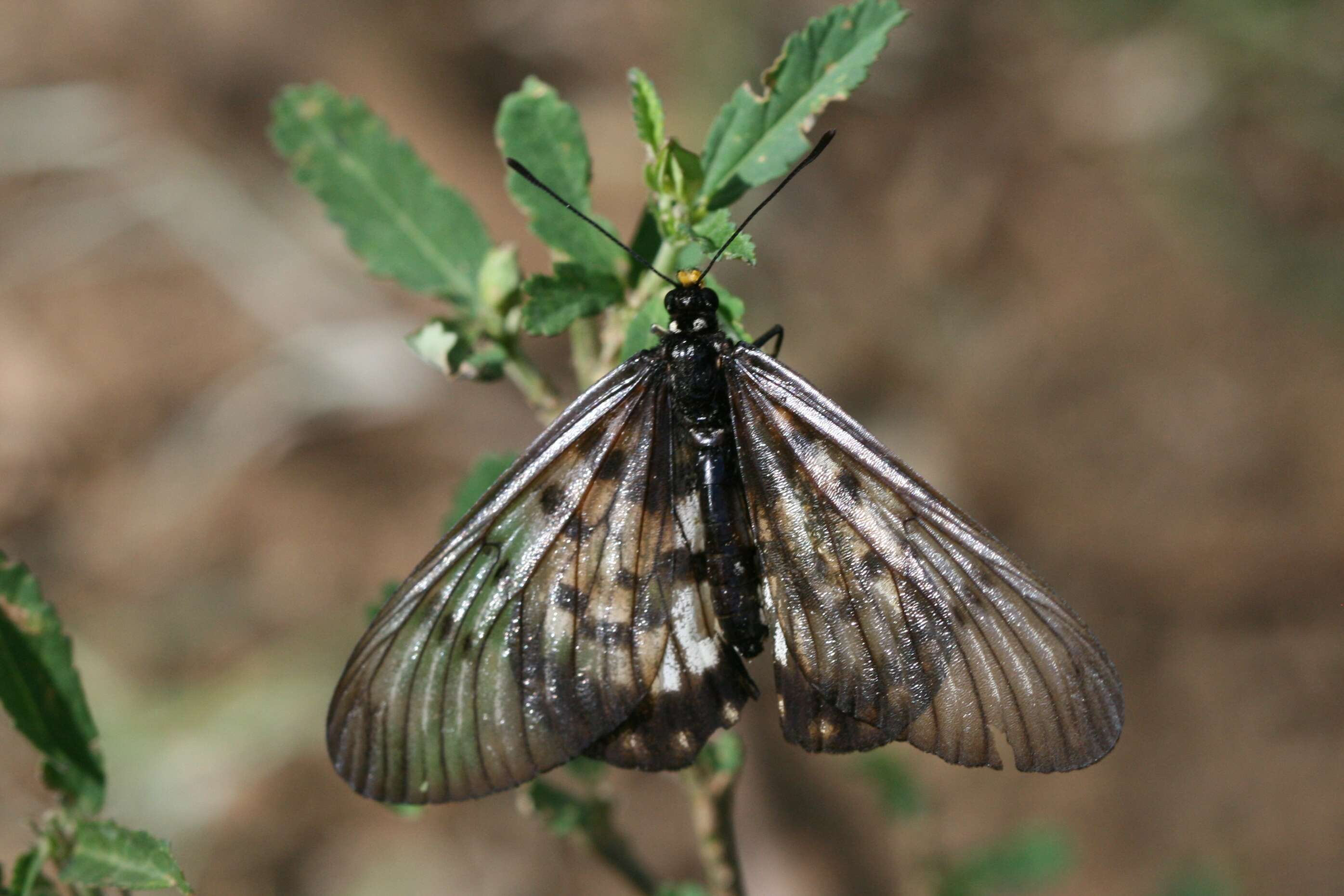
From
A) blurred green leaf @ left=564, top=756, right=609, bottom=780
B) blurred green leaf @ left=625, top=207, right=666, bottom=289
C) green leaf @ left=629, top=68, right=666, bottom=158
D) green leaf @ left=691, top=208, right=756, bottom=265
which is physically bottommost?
blurred green leaf @ left=564, top=756, right=609, bottom=780

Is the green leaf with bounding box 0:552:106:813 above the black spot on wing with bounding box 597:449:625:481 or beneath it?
beneath

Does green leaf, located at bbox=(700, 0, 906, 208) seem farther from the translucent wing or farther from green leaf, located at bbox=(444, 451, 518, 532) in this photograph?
green leaf, located at bbox=(444, 451, 518, 532)

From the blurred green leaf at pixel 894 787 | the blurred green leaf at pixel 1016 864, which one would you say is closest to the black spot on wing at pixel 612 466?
the blurred green leaf at pixel 894 787

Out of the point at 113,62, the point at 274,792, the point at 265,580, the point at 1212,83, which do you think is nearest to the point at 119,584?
the point at 265,580

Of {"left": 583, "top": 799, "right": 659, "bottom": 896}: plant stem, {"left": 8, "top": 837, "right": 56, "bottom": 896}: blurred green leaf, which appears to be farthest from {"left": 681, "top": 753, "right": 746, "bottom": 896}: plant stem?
{"left": 8, "top": 837, "right": 56, "bottom": 896}: blurred green leaf

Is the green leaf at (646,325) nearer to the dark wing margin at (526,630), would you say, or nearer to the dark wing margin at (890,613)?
the dark wing margin at (526,630)

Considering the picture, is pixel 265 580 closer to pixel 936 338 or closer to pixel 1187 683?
pixel 936 338

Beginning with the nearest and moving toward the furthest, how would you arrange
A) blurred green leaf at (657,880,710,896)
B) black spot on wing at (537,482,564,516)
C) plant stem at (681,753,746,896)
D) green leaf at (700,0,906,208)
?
green leaf at (700,0,906,208) < black spot on wing at (537,482,564,516) < plant stem at (681,753,746,896) < blurred green leaf at (657,880,710,896)
